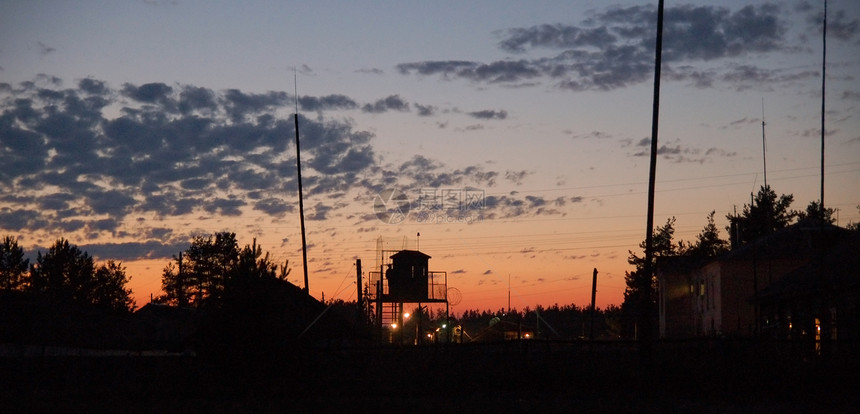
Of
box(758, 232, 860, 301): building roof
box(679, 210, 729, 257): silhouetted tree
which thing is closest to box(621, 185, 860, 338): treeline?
box(679, 210, 729, 257): silhouetted tree

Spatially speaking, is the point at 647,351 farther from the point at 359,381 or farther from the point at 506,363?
the point at 359,381

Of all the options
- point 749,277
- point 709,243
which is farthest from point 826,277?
point 709,243

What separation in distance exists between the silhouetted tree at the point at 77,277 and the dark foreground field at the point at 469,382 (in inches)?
3378

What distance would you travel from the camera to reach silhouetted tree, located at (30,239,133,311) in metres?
110

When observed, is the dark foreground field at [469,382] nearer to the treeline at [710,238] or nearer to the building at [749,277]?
the building at [749,277]

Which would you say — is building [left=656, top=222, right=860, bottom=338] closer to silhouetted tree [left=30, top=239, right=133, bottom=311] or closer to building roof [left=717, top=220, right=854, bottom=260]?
building roof [left=717, top=220, right=854, bottom=260]

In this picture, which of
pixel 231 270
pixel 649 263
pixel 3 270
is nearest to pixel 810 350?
pixel 649 263

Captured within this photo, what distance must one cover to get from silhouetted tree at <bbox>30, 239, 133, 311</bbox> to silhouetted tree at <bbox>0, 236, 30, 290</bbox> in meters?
1.43

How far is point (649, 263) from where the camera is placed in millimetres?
27422

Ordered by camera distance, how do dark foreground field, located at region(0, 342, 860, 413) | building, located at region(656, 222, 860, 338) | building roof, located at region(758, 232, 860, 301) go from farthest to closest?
building, located at region(656, 222, 860, 338) < building roof, located at region(758, 232, 860, 301) < dark foreground field, located at region(0, 342, 860, 413)

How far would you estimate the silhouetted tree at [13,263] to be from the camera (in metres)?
107

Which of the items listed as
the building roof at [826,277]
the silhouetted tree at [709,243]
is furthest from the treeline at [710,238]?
the building roof at [826,277]

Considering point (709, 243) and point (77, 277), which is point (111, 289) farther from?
point (709, 243)

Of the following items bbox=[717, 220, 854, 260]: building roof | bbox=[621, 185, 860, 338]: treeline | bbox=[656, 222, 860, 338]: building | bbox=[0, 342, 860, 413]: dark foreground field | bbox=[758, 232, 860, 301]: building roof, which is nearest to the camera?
bbox=[0, 342, 860, 413]: dark foreground field
